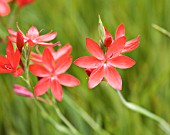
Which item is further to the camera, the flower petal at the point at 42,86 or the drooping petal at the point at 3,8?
the drooping petal at the point at 3,8

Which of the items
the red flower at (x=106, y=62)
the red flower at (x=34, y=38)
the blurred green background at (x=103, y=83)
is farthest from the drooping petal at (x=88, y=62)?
the blurred green background at (x=103, y=83)

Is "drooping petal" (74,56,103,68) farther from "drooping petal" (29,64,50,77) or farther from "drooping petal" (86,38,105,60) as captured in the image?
"drooping petal" (29,64,50,77)

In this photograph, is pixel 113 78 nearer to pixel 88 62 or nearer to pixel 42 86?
pixel 88 62

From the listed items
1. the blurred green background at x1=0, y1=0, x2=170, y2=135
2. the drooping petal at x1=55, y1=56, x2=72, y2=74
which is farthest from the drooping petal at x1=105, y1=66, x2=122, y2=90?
the blurred green background at x1=0, y1=0, x2=170, y2=135

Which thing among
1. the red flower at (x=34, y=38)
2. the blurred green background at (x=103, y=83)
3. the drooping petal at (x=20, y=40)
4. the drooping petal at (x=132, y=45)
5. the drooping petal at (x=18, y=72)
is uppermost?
the drooping petal at (x=20, y=40)

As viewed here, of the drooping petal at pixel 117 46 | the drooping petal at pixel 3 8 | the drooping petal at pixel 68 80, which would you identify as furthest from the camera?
the drooping petal at pixel 3 8

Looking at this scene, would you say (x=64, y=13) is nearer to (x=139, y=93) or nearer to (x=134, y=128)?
(x=139, y=93)

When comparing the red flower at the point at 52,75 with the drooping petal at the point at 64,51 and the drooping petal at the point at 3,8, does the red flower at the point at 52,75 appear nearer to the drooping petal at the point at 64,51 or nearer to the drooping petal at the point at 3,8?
the drooping petal at the point at 64,51

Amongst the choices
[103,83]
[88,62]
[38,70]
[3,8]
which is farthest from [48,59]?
[103,83]
